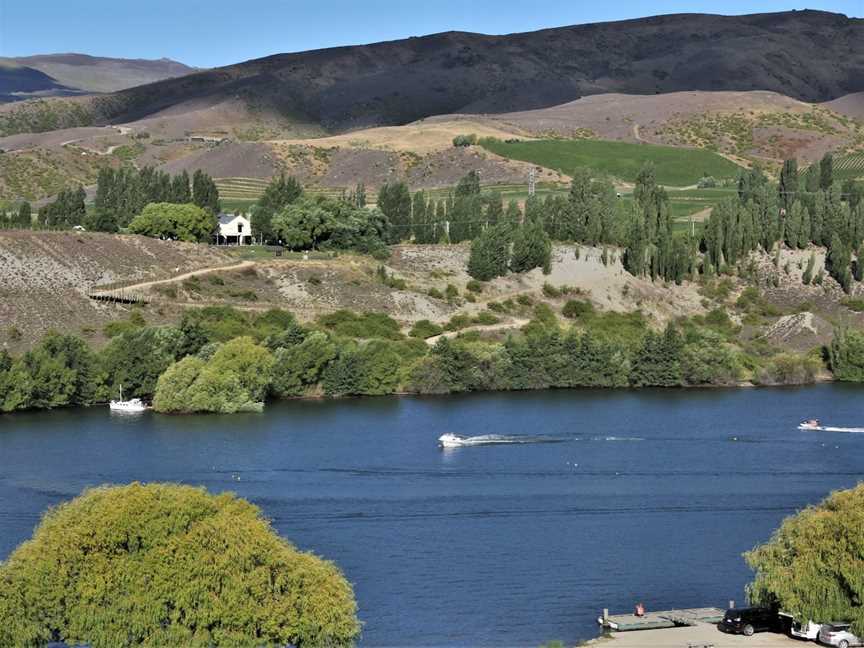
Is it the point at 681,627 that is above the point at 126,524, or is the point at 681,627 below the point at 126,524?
below

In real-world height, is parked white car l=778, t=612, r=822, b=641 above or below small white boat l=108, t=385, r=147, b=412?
below

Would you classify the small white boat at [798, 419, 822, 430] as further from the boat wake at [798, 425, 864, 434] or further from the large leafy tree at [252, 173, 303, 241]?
the large leafy tree at [252, 173, 303, 241]

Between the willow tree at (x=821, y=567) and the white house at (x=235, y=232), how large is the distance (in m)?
74.3

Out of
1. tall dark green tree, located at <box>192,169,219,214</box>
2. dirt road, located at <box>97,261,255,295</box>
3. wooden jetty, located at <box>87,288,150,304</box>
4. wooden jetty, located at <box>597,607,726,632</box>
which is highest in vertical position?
tall dark green tree, located at <box>192,169,219,214</box>

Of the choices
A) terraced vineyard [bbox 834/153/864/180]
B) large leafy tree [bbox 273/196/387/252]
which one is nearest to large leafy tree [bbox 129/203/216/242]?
large leafy tree [bbox 273/196/387/252]

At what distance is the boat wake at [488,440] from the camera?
66.2 metres

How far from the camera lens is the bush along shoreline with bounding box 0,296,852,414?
76.4 metres

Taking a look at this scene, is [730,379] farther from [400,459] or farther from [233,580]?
[233,580]

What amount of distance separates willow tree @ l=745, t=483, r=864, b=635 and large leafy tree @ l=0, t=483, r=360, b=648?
30.6ft

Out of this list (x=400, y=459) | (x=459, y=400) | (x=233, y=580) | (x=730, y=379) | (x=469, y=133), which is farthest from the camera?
(x=469, y=133)

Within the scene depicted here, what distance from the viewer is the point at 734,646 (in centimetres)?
4000

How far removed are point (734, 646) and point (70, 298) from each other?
55.5 m

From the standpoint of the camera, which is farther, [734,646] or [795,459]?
[795,459]

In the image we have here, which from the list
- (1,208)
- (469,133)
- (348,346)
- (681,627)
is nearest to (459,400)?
(348,346)
